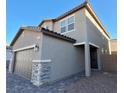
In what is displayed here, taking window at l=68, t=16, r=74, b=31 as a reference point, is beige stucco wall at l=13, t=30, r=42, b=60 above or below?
below

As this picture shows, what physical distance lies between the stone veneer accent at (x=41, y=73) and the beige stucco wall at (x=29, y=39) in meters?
0.60

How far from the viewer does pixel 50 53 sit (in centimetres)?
852

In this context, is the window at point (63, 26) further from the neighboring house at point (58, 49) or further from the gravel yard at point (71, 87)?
the gravel yard at point (71, 87)

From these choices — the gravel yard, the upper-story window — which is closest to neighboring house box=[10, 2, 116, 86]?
the upper-story window

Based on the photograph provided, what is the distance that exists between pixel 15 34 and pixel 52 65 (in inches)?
267

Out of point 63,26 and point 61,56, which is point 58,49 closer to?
point 61,56

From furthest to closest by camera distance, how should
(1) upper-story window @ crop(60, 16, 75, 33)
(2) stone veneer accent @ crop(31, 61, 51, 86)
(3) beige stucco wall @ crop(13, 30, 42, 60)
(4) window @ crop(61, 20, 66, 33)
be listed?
(4) window @ crop(61, 20, 66, 33)
(1) upper-story window @ crop(60, 16, 75, 33)
(3) beige stucco wall @ crop(13, 30, 42, 60)
(2) stone veneer accent @ crop(31, 61, 51, 86)

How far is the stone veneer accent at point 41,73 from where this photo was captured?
24.9ft

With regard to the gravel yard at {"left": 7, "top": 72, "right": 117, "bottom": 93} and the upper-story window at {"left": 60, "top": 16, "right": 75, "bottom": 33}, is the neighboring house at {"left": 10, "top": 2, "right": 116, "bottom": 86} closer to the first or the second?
the upper-story window at {"left": 60, "top": 16, "right": 75, "bottom": 33}

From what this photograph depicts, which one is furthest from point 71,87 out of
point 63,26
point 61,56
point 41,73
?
point 63,26

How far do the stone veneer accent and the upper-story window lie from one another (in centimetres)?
523

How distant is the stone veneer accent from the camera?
7598mm
